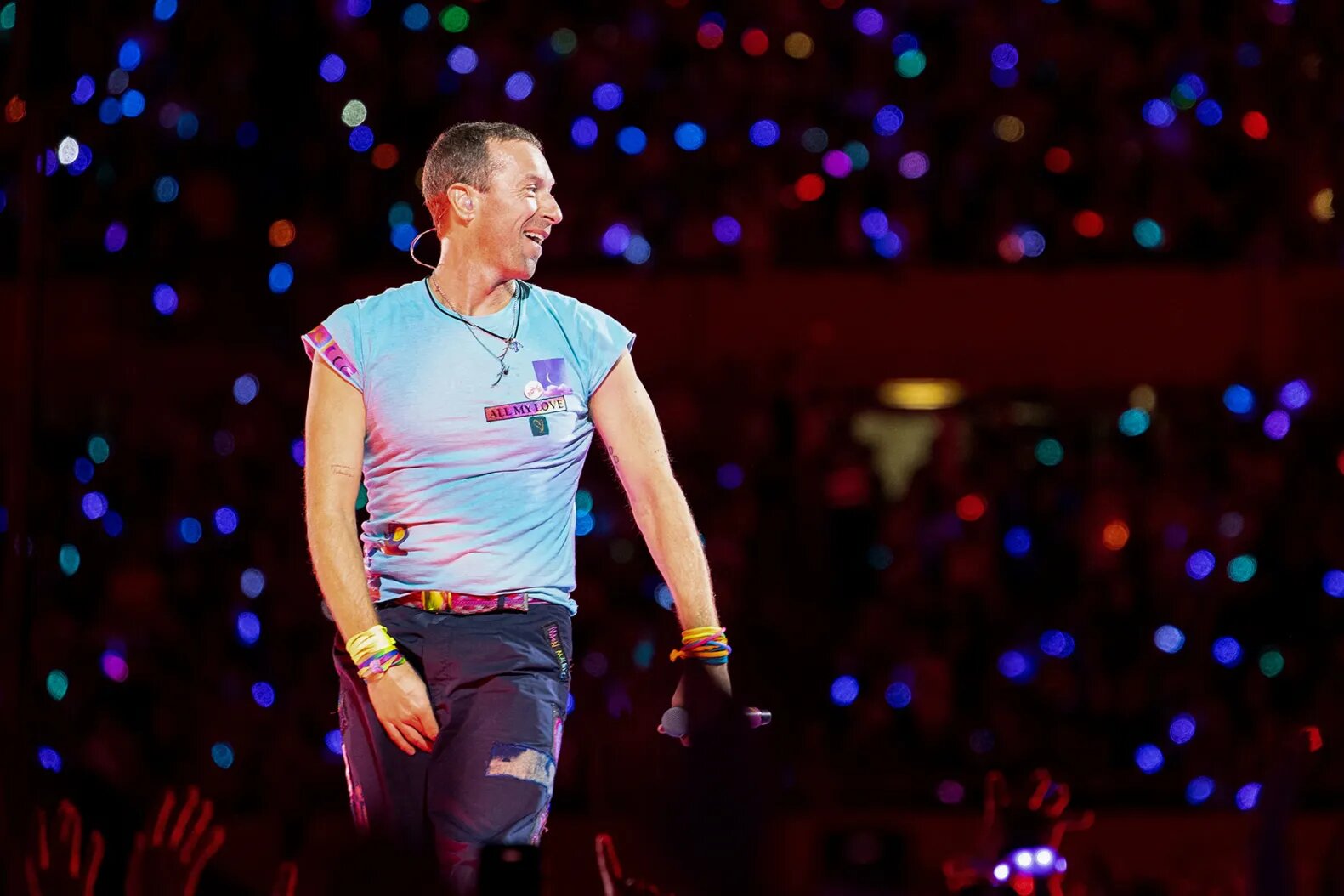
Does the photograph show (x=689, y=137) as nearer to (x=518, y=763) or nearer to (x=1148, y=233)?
(x=1148, y=233)

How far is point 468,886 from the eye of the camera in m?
2.57

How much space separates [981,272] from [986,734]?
7.39ft

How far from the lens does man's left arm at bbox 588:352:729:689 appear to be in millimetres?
2840

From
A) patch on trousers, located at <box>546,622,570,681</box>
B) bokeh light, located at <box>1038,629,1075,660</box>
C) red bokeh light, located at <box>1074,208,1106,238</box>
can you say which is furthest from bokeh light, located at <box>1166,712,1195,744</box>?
patch on trousers, located at <box>546,622,570,681</box>

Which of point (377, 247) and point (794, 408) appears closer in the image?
point (794, 408)

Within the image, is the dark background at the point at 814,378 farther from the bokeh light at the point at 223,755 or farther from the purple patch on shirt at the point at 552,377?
the purple patch on shirt at the point at 552,377

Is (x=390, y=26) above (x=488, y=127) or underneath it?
above

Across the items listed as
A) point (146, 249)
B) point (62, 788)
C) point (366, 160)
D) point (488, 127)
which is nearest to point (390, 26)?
point (366, 160)

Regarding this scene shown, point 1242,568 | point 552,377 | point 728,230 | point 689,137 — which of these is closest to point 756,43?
point 689,137

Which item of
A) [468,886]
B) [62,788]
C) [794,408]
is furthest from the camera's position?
[794,408]

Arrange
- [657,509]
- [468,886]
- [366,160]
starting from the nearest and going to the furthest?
[468,886] → [657,509] → [366,160]

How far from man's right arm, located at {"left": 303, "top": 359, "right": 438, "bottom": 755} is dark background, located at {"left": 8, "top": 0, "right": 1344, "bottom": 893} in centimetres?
263

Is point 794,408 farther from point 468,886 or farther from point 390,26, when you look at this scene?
point 468,886

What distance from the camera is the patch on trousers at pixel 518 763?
2.66 m
